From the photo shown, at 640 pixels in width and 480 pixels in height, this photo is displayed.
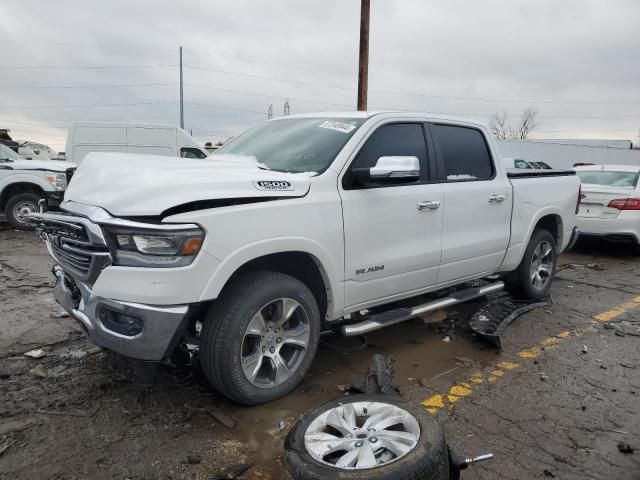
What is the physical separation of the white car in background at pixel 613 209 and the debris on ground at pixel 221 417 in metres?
7.40

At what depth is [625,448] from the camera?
2.84 m

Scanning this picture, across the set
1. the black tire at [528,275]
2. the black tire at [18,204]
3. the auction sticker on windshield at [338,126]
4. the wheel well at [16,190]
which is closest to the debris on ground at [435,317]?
the black tire at [528,275]

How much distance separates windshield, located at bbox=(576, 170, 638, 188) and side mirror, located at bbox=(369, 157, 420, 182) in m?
6.77

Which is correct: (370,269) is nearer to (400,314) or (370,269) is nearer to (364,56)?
(400,314)

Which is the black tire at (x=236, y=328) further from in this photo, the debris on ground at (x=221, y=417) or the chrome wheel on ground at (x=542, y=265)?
the chrome wheel on ground at (x=542, y=265)

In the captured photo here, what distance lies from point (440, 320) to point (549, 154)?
133 ft

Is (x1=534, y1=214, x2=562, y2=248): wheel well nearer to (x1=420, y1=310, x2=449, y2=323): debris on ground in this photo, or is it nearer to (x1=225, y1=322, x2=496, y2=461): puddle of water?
(x1=420, y1=310, x2=449, y2=323): debris on ground

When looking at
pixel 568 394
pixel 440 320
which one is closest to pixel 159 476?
pixel 568 394

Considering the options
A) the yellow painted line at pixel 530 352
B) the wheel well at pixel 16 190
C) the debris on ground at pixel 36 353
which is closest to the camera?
the debris on ground at pixel 36 353

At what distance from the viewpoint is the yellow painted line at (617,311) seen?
522cm

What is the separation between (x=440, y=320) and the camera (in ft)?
16.5

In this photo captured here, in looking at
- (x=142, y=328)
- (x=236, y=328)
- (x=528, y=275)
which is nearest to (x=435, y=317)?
(x=528, y=275)

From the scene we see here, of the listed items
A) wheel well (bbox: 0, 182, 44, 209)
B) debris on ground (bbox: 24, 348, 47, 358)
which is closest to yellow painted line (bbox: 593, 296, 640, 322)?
debris on ground (bbox: 24, 348, 47, 358)

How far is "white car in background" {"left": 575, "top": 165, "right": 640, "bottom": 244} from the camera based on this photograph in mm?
8070
